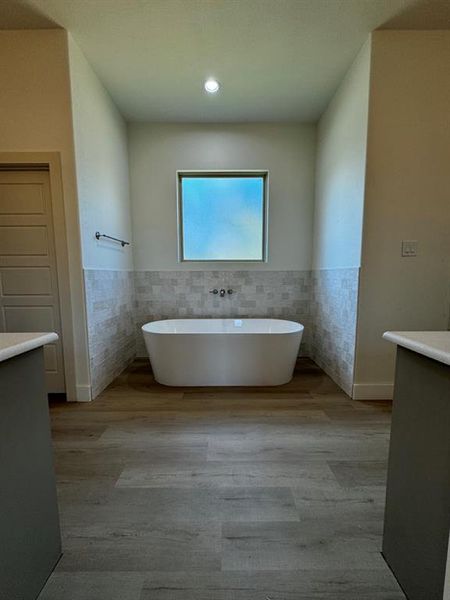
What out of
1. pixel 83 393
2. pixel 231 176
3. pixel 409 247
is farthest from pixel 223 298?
pixel 409 247

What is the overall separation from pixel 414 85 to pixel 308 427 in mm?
2623

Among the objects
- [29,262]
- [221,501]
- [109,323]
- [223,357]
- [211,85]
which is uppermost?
[211,85]

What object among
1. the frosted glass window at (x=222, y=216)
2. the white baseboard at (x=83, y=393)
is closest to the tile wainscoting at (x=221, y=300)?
the frosted glass window at (x=222, y=216)

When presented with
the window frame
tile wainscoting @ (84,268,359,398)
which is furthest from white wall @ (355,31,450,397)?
the window frame

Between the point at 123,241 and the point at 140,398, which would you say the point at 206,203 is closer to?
the point at 123,241

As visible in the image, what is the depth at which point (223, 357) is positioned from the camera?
251 cm

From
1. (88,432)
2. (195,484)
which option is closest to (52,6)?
(88,432)

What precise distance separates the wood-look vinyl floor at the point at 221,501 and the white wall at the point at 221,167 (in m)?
1.84

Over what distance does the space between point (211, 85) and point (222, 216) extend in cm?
130

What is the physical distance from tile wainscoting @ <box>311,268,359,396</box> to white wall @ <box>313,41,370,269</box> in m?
0.14

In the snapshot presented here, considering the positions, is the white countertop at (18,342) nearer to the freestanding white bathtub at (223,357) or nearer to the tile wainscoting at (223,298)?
the freestanding white bathtub at (223,357)

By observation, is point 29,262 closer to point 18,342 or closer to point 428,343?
point 18,342

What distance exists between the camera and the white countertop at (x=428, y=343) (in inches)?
27.0

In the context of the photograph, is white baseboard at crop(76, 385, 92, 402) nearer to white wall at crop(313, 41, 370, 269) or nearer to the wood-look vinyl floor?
the wood-look vinyl floor
